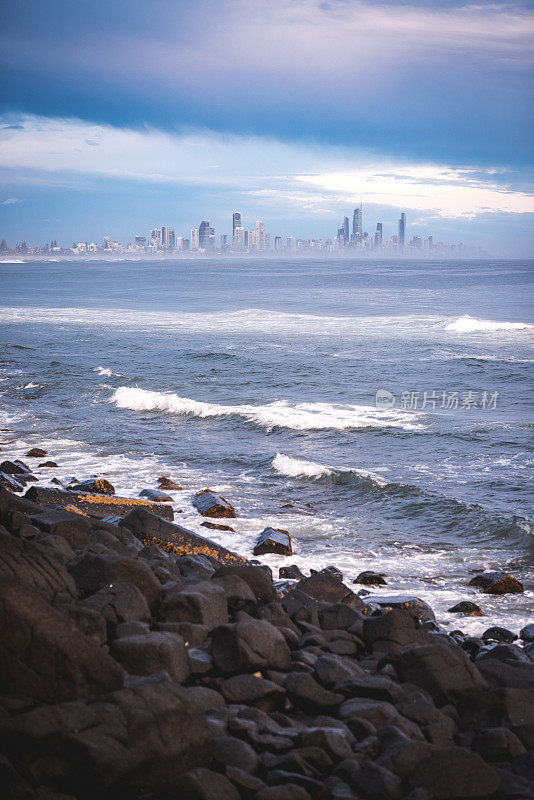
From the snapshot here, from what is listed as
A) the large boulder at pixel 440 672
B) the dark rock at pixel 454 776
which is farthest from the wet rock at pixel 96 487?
the dark rock at pixel 454 776

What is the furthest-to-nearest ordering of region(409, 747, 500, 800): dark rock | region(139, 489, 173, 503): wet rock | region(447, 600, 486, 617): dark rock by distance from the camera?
region(139, 489, 173, 503): wet rock, region(447, 600, 486, 617): dark rock, region(409, 747, 500, 800): dark rock

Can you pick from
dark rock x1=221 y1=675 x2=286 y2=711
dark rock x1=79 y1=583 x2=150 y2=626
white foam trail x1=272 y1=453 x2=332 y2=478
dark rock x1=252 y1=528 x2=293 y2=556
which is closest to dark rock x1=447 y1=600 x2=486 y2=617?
dark rock x1=252 y1=528 x2=293 y2=556

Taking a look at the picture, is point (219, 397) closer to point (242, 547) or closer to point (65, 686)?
point (242, 547)

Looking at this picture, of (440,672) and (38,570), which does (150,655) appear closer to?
(38,570)

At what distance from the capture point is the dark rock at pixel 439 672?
18.8 feet

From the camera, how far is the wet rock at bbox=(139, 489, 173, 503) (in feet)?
44.1

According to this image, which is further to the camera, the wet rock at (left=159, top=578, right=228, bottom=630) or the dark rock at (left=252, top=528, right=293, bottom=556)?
the dark rock at (left=252, top=528, right=293, bottom=556)

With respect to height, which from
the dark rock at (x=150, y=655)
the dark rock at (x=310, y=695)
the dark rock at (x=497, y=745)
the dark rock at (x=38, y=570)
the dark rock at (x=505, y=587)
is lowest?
the dark rock at (x=505, y=587)

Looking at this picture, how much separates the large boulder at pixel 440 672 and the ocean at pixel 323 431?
2878mm

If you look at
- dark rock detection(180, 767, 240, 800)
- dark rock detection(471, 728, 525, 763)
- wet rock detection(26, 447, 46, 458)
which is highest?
dark rock detection(180, 767, 240, 800)

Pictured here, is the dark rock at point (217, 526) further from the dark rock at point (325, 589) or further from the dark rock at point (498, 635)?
the dark rock at point (498, 635)

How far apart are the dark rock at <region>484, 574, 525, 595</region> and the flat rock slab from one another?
5.26 meters

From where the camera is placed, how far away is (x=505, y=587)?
992 cm

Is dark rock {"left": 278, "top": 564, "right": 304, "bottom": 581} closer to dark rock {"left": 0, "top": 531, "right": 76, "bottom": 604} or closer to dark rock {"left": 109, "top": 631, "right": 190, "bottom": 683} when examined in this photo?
dark rock {"left": 0, "top": 531, "right": 76, "bottom": 604}
